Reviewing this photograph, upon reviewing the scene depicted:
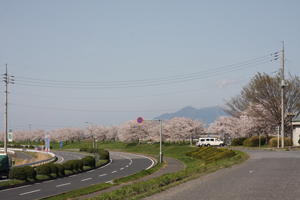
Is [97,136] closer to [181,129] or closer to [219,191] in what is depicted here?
[181,129]

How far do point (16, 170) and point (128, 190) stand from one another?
15.3 m

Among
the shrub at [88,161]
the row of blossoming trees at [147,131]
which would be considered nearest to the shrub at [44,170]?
the shrub at [88,161]

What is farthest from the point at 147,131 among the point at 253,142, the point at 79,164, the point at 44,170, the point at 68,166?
the point at 44,170

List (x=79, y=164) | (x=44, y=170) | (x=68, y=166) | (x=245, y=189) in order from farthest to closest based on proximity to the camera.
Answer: (x=79, y=164) < (x=68, y=166) < (x=44, y=170) < (x=245, y=189)

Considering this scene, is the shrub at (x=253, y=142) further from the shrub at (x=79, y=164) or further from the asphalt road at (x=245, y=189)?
the asphalt road at (x=245, y=189)

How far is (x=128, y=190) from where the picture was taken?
15.1 meters

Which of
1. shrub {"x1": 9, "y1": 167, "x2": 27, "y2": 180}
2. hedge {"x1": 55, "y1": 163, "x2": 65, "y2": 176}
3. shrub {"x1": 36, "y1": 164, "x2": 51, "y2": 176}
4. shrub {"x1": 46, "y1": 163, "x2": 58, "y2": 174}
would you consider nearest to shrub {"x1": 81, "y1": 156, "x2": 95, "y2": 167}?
hedge {"x1": 55, "y1": 163, "x2": 65, "y2": 176}

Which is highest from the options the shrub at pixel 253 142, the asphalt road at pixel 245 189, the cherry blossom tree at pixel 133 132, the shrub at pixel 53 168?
the asphalt road at pixel 245 189

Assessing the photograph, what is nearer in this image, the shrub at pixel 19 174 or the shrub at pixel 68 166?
the shrub at pixel 19 174

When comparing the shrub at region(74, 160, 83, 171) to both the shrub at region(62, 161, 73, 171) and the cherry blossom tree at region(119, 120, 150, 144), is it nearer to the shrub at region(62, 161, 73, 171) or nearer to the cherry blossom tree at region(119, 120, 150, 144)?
the shrub at region(62, 161, 73, 171)

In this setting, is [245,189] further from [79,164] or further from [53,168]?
[79,164]

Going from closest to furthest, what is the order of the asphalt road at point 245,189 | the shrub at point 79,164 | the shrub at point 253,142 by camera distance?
the asphalt road at point 245,189, the shrub at point 79,164, the shrub at point 253,142

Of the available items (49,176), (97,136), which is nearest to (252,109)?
(49,176)

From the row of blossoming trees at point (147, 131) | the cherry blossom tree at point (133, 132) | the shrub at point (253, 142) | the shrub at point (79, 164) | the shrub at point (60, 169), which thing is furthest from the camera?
the cherry blossom tree at point (133, 132)
